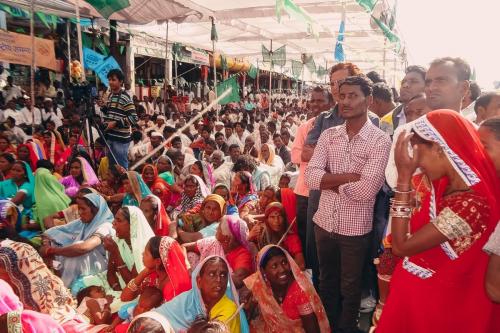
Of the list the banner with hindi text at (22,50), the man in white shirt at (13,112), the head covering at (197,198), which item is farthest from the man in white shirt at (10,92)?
the head covering at (197,198)

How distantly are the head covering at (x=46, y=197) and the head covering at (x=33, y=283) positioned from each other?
74.8 inches

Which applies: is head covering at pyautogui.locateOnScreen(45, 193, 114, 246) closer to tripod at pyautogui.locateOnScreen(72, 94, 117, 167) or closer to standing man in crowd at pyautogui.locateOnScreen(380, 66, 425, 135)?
tripod at pyautogui.locateOnScreen(72, 94, 117, 167)

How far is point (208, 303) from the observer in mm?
2584

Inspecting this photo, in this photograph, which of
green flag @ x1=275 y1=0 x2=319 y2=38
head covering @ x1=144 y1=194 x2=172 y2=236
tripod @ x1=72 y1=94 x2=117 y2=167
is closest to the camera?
head covering @ x1=144 y1=194 x2=172 y2=236

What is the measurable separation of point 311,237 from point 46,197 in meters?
2.85

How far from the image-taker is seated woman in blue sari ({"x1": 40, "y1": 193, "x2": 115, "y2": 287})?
→ 134 inches

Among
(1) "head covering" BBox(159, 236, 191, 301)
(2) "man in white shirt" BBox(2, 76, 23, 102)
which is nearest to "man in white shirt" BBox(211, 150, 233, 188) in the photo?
(1) "head covering" BBox(159, 236, 191, 301)

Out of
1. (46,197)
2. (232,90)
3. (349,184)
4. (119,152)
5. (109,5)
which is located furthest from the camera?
(232,90)

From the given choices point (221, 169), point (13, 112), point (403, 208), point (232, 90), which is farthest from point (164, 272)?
point (13, 112)

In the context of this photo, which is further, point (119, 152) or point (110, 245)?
point (119, 152)

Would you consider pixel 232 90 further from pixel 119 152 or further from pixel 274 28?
pixel 274 28

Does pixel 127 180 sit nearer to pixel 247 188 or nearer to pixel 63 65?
pixel 247 188

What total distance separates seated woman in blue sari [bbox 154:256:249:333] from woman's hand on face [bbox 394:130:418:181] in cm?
136

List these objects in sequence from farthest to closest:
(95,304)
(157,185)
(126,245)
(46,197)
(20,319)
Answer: (157,185), (46,197), (126,245), (95,304), (20,319)
